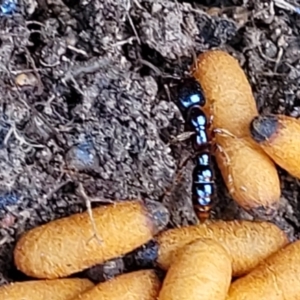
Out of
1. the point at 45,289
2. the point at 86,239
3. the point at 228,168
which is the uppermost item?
the point at 228,168

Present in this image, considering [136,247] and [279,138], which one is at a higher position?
[279,138]

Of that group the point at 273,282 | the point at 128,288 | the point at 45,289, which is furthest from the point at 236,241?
the point at 45,289

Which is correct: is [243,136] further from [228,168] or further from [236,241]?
[236,241]

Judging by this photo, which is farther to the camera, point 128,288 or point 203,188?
point 203,188

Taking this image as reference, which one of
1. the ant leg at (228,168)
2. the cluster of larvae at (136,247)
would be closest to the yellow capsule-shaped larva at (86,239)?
the cluster of larvae at (136,247)

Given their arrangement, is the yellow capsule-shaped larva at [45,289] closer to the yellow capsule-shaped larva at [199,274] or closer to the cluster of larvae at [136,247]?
the cluster of larvae at [136,247]

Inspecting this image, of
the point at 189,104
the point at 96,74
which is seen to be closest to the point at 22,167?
the point at 96,74

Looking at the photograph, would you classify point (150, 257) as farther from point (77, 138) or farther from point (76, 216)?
point (77, 138)

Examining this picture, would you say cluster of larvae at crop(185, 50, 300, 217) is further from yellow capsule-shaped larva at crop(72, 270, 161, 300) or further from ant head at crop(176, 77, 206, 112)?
yellow capsule-shaped larva at crop(72, 270, 161, 300)
